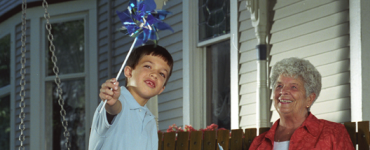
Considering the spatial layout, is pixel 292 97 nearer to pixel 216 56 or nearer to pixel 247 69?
pixel 247 69

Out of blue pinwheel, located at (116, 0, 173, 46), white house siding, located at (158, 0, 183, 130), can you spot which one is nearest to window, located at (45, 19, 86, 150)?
white house siding, located at (158, 0, 183, 130)

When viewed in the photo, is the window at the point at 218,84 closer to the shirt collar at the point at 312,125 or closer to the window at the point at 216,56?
the window at the point at 216,56

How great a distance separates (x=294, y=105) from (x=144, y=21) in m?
1.50

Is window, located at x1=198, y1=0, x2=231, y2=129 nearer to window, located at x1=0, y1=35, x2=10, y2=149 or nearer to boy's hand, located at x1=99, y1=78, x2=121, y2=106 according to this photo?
boy's hand, located at x1=99, y1=78, x2=121, y2=106

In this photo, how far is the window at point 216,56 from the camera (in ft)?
19.4

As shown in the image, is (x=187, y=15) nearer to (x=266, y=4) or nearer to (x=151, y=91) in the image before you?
(x=266, y=4)

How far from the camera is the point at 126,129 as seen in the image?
1937 millimetres

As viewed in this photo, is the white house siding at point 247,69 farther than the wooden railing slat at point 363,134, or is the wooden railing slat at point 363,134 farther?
the white house siding at point 247,69

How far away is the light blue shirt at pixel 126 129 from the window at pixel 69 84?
6804 mm

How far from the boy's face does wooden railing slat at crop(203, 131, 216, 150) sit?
1545 millimetres

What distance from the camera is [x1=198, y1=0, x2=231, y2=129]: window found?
5.92 m

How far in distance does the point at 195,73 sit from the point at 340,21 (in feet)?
8.01

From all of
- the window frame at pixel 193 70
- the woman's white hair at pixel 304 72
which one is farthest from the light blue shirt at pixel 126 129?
the window frame at pixel 193 70

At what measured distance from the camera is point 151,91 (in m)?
2.07
